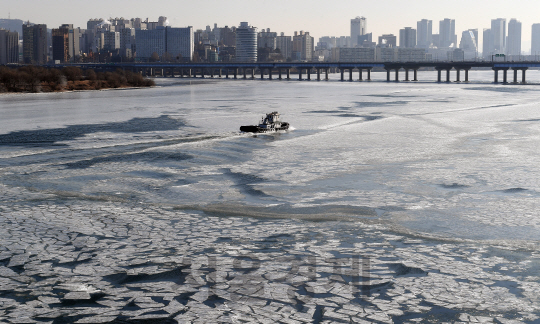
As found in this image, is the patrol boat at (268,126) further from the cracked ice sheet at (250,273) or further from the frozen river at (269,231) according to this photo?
the cracked ice sheet at (250,273)

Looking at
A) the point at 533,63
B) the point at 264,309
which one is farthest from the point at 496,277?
the point at 533,63

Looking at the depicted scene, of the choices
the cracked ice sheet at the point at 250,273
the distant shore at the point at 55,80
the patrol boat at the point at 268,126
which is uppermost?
the distant shore at the point at 55,80

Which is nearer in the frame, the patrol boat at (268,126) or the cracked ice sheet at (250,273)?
the cracked ice sheet at (250,273)

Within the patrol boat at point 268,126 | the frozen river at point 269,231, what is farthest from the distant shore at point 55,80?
the frozen river at point 269,231

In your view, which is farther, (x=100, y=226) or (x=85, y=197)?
(x=85, y=197)

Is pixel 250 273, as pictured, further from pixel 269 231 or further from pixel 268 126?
pixel 268 126

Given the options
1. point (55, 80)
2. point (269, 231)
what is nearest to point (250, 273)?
point (269, 231)

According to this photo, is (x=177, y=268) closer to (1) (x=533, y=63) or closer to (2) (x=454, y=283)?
(2) (x=454, y=283)

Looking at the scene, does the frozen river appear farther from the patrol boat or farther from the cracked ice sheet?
the patrol boat

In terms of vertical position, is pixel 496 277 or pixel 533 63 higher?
pixel 533 63
